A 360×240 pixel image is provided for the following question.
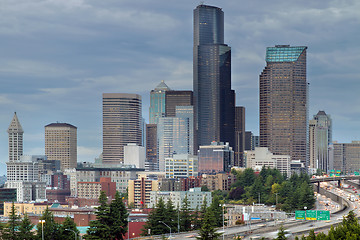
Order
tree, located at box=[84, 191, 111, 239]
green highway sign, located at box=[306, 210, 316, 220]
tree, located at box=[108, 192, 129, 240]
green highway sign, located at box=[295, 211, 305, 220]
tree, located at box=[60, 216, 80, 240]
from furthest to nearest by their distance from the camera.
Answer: green highway sign, located at box=[295, 211, 305, 220], green highway sign, located at box=[306, 210, 316, 220], tree, located at box=[108, 192, 129, 240], tree, located at box=[60, 216, 80, 240], tree, located at box=[84, 191, 111, 239]

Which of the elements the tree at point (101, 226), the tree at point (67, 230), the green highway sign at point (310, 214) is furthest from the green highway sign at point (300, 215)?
the tree at point (67, 230)

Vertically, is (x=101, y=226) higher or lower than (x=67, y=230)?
higher

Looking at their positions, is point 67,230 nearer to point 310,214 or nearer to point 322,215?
point 310,214

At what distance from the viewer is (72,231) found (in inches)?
6462

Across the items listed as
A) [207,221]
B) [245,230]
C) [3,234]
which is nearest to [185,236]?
[245,230]


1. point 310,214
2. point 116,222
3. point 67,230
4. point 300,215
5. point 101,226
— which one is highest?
point 116,222

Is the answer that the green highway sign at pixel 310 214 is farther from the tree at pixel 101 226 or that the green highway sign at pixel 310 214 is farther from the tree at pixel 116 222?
the tree at pixel 101 226

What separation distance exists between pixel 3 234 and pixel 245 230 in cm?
6010

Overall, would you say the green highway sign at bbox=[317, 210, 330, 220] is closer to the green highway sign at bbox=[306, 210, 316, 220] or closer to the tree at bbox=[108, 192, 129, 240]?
the green highway sign at bbox=[306, 210, 316, 220]

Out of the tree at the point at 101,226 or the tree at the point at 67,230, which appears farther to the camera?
the tree at the point at 67,230

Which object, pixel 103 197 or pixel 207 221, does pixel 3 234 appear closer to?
pixel 103 197

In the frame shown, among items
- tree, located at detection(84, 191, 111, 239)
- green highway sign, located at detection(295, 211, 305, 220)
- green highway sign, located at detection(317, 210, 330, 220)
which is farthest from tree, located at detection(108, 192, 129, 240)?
green highway sign, located at detection(317, 210, 330, 220)

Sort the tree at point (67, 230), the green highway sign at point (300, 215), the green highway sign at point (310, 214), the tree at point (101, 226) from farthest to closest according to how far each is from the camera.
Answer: the green highway sign at point (300, 215) → the green highway sign at point (310, 214) → the tree at point (67, 230) → the tree at point (101, 226)

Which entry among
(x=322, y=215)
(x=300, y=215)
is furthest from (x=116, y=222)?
(x=322, y=215)
